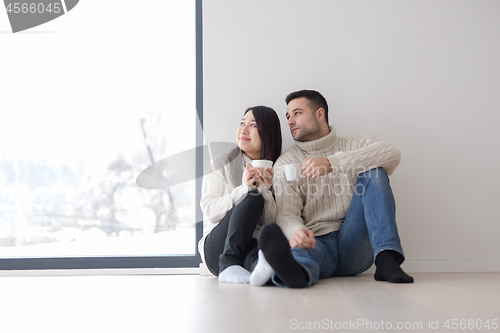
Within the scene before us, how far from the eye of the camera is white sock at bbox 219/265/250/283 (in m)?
1.35

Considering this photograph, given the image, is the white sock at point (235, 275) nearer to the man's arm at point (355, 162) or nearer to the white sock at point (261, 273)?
the white sock at point (261, 273)

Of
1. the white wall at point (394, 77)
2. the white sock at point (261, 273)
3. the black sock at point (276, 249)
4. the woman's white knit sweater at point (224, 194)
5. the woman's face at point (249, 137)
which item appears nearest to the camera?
the black sock at point (276, 249)

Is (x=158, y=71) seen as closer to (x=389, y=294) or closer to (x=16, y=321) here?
(x=16, y=321)

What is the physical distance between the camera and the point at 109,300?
114 cm

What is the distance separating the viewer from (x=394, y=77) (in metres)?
2.05

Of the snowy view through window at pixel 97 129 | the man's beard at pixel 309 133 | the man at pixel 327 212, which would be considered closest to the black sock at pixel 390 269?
the man at pixel 327 212

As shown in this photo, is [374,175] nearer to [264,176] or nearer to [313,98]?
[264,176]

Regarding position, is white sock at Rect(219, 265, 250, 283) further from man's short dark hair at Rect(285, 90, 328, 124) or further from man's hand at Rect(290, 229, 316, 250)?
man's short dark hair at Rect(285, 90, 328, 124)

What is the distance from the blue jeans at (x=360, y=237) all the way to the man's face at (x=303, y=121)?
1.26 ft

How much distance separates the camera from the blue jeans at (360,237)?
1.32m

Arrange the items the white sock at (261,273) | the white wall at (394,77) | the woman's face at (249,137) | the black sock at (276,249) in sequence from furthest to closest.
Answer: the white wall at (394,77), the woman's face at (249,137), the white sock at (261,273), the black sock at (276,249)

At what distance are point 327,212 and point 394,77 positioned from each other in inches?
38.4

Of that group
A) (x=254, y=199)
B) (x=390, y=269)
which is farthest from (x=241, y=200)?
(x=390, y=269)

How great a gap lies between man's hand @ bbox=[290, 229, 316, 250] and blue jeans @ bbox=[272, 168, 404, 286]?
0.06 feet
